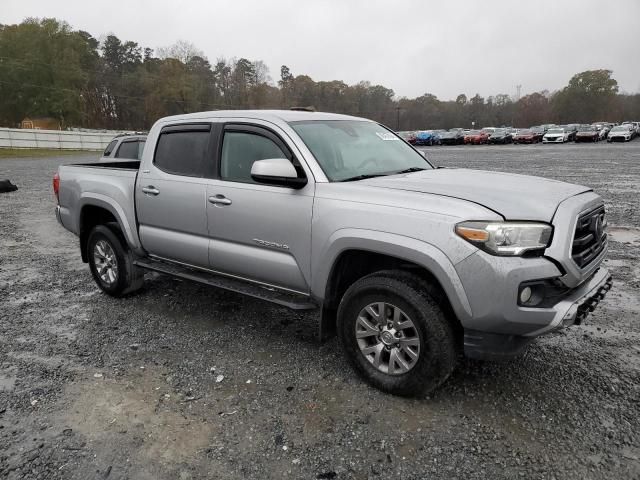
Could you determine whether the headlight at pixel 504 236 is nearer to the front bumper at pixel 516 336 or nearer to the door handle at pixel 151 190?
the front bumper at pixel 516 336

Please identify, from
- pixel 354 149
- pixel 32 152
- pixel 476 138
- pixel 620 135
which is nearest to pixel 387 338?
pixel 354 149

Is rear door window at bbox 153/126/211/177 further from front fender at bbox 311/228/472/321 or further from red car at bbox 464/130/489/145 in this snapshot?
red car at bbox 464/130/489/145

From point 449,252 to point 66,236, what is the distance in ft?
26.1

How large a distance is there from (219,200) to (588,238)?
2731 mm

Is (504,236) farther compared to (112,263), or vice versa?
(112,263)

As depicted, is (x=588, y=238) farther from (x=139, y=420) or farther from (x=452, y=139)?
(x=452, y=139)

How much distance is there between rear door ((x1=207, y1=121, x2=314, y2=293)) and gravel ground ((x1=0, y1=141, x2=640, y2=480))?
2.49 ft

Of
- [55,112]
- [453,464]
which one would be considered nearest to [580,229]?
[453,464]

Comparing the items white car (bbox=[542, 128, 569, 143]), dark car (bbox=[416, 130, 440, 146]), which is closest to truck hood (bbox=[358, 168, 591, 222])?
white car (bbox=[542, 128, 569, 143])

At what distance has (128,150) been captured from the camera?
444 inches

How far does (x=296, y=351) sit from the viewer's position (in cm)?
404

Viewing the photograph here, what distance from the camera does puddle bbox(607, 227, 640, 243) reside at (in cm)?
736

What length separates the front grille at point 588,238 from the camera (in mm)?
3021

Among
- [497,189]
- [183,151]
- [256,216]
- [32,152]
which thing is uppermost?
[183,151]
